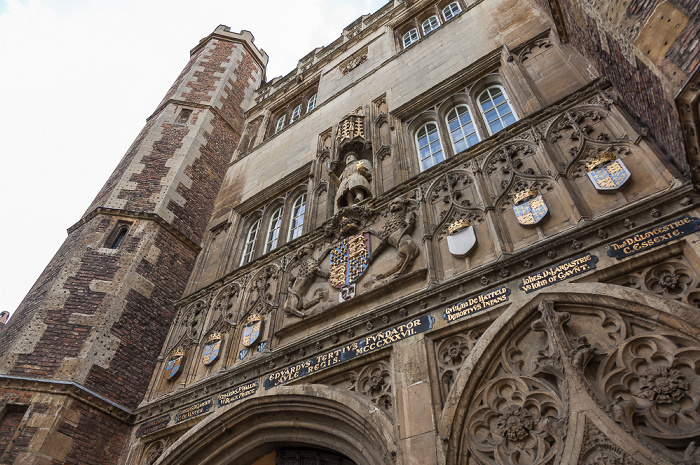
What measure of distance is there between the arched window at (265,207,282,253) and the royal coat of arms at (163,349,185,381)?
2522mm

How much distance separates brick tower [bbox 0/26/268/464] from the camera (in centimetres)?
638

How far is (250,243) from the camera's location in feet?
31.9

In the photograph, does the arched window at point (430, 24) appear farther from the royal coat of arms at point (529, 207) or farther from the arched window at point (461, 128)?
the royal coat of arms at point (529, 207)

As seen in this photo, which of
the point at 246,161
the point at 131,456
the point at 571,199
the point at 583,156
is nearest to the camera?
the point at 571,199

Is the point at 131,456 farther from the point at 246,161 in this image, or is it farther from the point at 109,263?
the point at 246,161

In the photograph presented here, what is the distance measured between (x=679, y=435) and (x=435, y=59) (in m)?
8.30

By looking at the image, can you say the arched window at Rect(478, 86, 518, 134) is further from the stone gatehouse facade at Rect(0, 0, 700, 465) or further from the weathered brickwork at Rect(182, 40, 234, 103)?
the weathered brickwork at Rect(182, 40, 234, 103)

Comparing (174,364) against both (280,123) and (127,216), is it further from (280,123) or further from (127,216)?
(280,123)

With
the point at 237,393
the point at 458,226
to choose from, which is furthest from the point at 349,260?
the point at 237,393

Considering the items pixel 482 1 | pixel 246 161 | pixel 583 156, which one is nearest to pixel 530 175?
pixel 583 156

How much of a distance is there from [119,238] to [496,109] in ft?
24.8

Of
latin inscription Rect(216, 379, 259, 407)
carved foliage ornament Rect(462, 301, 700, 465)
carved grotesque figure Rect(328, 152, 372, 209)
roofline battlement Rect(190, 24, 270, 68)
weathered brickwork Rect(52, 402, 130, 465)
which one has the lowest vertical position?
carved foliage ornament Rect(462, 301, 700, 465)

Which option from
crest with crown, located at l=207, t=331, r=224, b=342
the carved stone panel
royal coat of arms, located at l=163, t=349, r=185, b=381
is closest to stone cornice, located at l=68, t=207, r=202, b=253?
royal coat of arms, located at l=163, t=349, r=185, b=381

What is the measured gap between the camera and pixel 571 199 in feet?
16.2
